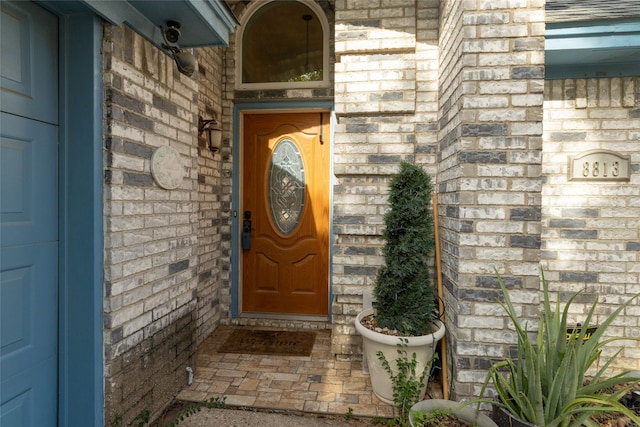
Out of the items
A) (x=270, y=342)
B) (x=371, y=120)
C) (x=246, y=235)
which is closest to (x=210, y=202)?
(x=246, y=235)

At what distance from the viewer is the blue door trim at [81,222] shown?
1.75m

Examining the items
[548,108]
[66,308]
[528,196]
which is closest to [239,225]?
[66,308]

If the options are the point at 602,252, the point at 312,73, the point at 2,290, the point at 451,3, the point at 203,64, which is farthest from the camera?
the point at 312,73

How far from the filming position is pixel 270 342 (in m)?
3.38

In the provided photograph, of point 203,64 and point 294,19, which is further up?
point 294,19

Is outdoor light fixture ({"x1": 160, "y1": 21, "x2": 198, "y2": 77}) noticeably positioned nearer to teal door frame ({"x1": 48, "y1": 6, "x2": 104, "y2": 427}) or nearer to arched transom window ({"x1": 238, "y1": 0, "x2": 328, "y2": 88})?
teal door frame ({"x1": 48, "y1": 6, "x2": 104, "y2": 427})

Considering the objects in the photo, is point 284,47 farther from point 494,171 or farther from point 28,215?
point 28,215

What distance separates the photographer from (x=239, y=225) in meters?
3.82

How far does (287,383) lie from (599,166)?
9.54 feet

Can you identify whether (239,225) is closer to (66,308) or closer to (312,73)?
(312,73)

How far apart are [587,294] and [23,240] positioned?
3.67 metres

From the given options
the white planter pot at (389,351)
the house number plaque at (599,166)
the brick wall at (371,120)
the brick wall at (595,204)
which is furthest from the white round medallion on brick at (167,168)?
the house number plaque at (599,166)

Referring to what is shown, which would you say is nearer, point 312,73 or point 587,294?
point 587,294

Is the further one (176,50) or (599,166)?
(599,166)
